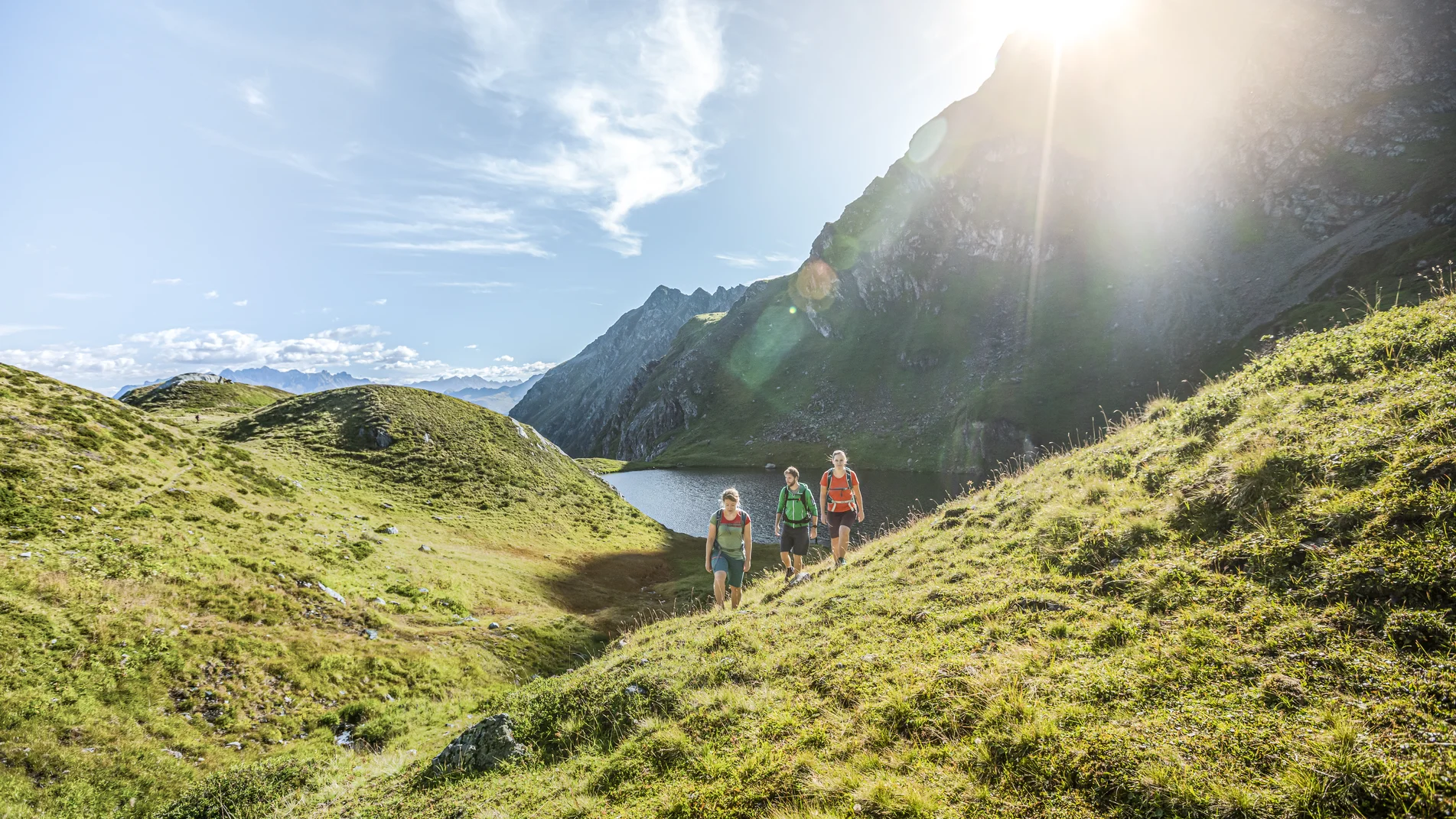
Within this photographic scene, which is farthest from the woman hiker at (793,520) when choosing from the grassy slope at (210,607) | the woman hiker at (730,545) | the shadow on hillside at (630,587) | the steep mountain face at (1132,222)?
the steep mountain face at (1132,222)

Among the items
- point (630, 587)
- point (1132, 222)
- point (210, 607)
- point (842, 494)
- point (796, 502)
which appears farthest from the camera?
point (1132, 222)

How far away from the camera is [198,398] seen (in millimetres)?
71875

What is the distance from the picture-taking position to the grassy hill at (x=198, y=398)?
6849 centimetres

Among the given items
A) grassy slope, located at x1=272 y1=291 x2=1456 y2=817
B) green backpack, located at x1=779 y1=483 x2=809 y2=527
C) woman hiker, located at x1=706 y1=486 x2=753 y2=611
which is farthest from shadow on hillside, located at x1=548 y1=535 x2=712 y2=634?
grassy slope, located at x1=272 y1=291 x2=1456 y2=817

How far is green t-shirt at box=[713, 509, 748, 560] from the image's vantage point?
50.5 feet

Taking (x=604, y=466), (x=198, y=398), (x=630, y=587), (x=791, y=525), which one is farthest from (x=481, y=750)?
(x=604, y=466)

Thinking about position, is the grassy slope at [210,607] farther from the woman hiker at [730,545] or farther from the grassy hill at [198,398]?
the grassy hill at [198,398]

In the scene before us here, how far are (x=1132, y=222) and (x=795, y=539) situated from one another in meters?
165

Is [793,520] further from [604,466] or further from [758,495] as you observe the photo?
[604,466]

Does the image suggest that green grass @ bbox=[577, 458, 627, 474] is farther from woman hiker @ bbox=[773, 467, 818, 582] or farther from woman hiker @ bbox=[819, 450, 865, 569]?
woman hiker @ bbox=[819, 450, 865, 569]

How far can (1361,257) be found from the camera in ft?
299

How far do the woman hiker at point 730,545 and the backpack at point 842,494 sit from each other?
146 inches

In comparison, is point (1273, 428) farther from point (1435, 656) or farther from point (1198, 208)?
point (1198, 208)

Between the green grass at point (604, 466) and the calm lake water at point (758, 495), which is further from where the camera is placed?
the green grass at point (604, 466)
